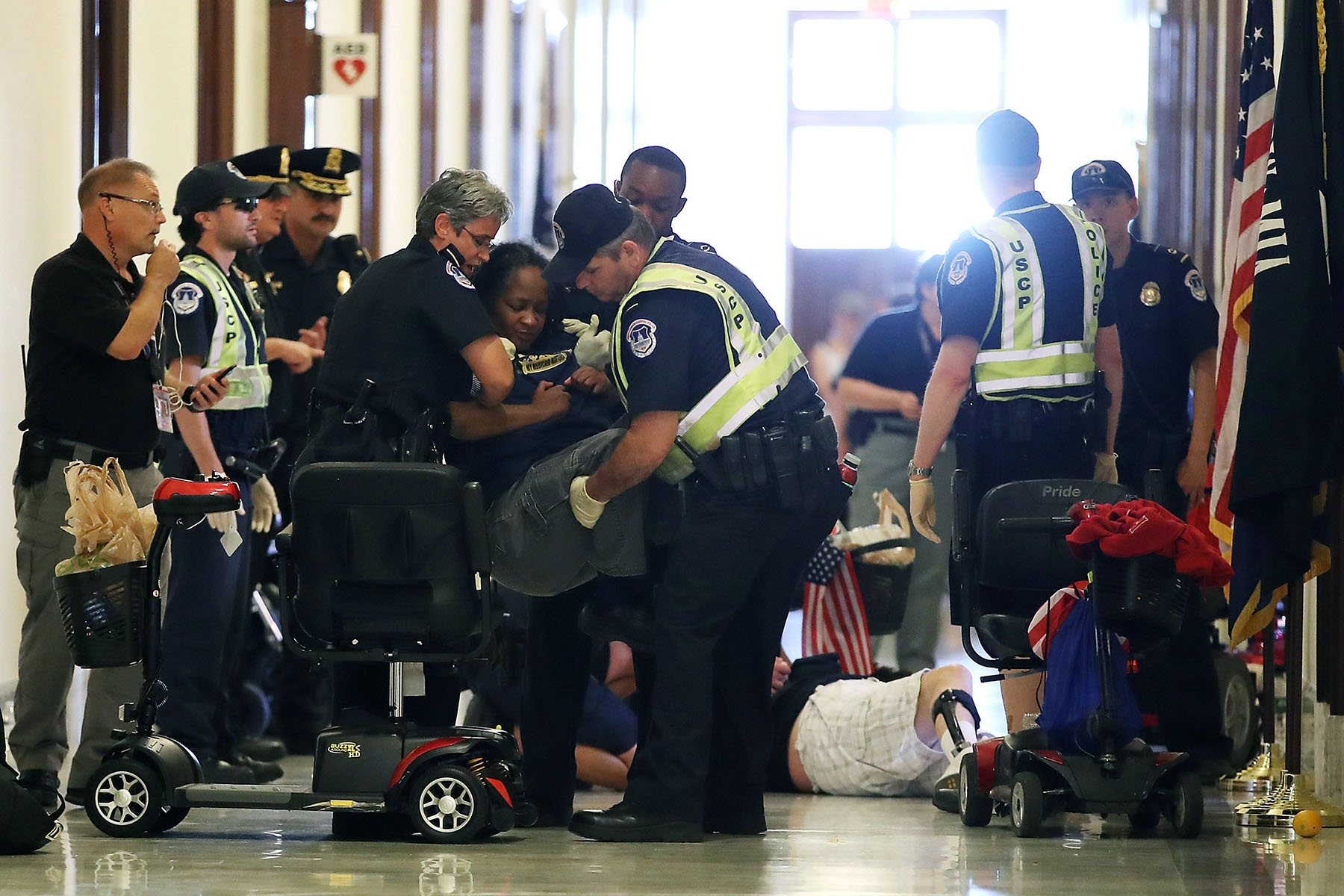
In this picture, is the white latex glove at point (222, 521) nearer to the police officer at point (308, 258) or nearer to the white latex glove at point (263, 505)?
the white latex glove at point (263, 505)

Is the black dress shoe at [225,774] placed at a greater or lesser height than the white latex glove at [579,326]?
lesser

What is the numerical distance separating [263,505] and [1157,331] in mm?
2653

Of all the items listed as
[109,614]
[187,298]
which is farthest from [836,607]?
[109,614]

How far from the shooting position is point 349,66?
7.48 metres

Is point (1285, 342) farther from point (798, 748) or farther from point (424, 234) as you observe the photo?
point (424, 234)

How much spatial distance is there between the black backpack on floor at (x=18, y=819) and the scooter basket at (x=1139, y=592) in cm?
222

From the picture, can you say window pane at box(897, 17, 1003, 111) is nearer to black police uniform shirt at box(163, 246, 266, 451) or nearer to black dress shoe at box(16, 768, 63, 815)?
black police uniform shirt at box(163, 246, 266, 451)

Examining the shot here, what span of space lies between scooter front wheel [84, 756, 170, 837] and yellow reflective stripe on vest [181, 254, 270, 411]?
1321 mm

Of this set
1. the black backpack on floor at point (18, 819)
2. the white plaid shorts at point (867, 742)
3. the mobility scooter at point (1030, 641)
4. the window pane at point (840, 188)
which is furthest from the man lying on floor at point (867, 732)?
the window pane at point (840, 188)

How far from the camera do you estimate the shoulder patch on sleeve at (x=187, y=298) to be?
4801mm

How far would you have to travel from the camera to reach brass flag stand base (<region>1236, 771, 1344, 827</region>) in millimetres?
4117

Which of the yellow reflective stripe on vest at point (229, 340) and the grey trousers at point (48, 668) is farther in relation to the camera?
the yellow reflective stripe on vest at point (229, 340)

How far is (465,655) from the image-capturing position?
3713mm

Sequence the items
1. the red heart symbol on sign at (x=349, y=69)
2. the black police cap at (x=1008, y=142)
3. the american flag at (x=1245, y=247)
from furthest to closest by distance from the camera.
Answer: the red heart symbol on sign at (x=349, y=69)
the black police cap at (x=1008, y=142)
the american flag at (x=1245, y=247)
